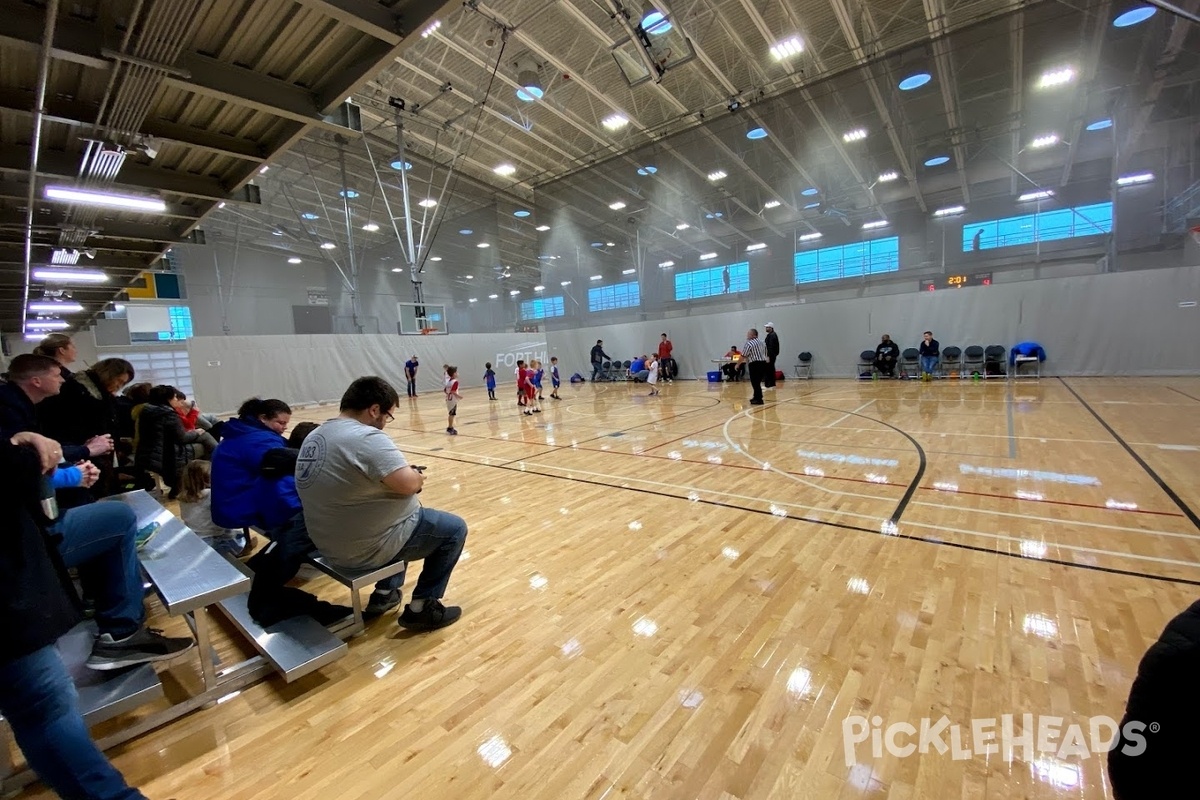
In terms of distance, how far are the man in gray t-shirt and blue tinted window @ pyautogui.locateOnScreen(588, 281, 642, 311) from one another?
57.2 ft

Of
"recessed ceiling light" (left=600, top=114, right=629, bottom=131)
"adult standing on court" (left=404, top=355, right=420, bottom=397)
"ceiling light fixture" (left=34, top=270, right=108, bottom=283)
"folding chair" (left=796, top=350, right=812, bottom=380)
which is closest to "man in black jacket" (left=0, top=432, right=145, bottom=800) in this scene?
"ceiling light fixture" (left=34, top=270, right=108, bottom=283)

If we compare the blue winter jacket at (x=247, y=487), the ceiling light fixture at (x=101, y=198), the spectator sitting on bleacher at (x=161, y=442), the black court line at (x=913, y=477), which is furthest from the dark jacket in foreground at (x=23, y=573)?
the ceiling light fixture at (x=101, y=198)

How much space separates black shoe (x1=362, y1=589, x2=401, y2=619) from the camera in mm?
2789

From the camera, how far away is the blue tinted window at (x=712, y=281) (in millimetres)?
17172

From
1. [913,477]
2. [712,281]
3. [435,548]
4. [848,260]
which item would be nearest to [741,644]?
[435,548]

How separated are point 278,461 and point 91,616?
109 cm

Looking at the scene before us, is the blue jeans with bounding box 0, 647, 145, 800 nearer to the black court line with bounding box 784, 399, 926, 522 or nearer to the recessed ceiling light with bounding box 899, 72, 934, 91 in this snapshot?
the black court line with bounding box 784, 399, 926, 522

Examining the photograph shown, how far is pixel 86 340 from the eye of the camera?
783 inches

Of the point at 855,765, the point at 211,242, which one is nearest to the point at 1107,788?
→ the point at 855,765

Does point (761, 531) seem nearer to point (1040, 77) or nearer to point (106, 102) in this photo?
point (106, 102)

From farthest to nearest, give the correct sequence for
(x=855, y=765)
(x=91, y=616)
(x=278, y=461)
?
(x=278, y=461) → (x=91, y=616) → (x=855, y=765)

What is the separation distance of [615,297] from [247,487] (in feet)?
58.7

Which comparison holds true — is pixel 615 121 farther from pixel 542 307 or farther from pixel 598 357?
pixel 542 307

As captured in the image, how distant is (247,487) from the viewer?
8.90 feet
